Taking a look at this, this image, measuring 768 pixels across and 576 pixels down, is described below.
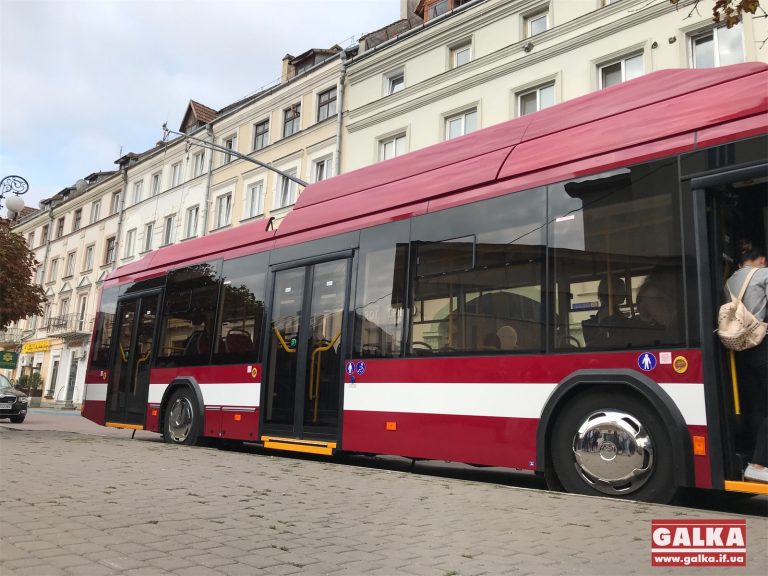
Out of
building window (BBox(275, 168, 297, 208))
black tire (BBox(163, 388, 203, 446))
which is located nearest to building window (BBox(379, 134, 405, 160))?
building window (BBox(275, 168, 297, 208))

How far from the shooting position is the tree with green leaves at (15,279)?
1658 cm

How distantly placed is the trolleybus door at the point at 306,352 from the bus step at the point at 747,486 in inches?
178

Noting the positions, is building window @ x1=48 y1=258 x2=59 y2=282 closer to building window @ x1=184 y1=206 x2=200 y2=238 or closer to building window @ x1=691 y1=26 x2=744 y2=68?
building window @ x1=184 y1=206 x2=200 y2=238

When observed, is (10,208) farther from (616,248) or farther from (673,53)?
(673,53)

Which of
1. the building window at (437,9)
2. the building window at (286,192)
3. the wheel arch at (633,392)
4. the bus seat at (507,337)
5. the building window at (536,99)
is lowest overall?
the wheel arch at (633,392)

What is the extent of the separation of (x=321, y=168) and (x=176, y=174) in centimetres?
1300

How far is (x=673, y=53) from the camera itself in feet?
57.6

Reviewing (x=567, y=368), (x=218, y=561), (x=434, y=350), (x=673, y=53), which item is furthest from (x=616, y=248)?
(x=673, y=53)

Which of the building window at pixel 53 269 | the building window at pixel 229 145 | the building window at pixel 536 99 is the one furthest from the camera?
the building window at pixel 53 269

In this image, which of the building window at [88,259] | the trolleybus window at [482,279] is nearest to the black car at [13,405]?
the trolleybus window at [482,279]

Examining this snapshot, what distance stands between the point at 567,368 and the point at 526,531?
2048 mm

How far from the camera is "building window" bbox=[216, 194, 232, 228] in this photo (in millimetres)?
32312

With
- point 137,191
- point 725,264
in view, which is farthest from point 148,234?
point 725,264

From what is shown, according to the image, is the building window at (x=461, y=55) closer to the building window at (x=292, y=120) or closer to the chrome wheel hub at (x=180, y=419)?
the building window at (x=292, y=120)
